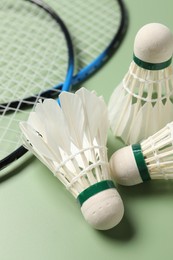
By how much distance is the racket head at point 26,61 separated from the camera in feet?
3.28

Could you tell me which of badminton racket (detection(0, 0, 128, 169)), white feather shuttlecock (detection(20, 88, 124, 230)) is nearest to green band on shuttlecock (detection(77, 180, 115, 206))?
white feather shuttlecock (detection(20, 88, 124, 230))

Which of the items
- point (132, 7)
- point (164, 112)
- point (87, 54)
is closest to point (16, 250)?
point (164, 112)

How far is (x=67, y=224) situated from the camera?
0.86 metres

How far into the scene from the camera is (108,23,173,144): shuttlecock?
79 centimetres

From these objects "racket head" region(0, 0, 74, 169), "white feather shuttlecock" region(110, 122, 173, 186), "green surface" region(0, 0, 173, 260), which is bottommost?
"green surface" region(0, 0, 173, 260)

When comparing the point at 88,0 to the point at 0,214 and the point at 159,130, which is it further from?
the point at 0,214

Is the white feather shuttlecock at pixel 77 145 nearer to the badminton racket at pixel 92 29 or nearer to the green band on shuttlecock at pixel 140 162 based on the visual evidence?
the green band on shuttlecock at pixel 140 162

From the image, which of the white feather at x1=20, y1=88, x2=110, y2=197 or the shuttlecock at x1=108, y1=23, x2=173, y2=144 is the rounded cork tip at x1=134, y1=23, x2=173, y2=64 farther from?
the white feather at x1=20, y1=88, x2=110, y2=197

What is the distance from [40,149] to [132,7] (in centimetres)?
63

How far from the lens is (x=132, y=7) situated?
1.28 metres

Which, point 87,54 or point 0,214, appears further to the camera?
point 87,54

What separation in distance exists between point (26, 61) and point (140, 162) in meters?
0.45

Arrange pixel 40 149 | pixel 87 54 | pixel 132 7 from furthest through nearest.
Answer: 1. pixel 132 7
2. pixel 87 54
3. pixel 40 149

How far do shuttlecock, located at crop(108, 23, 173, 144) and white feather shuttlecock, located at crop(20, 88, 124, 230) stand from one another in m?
0.08
